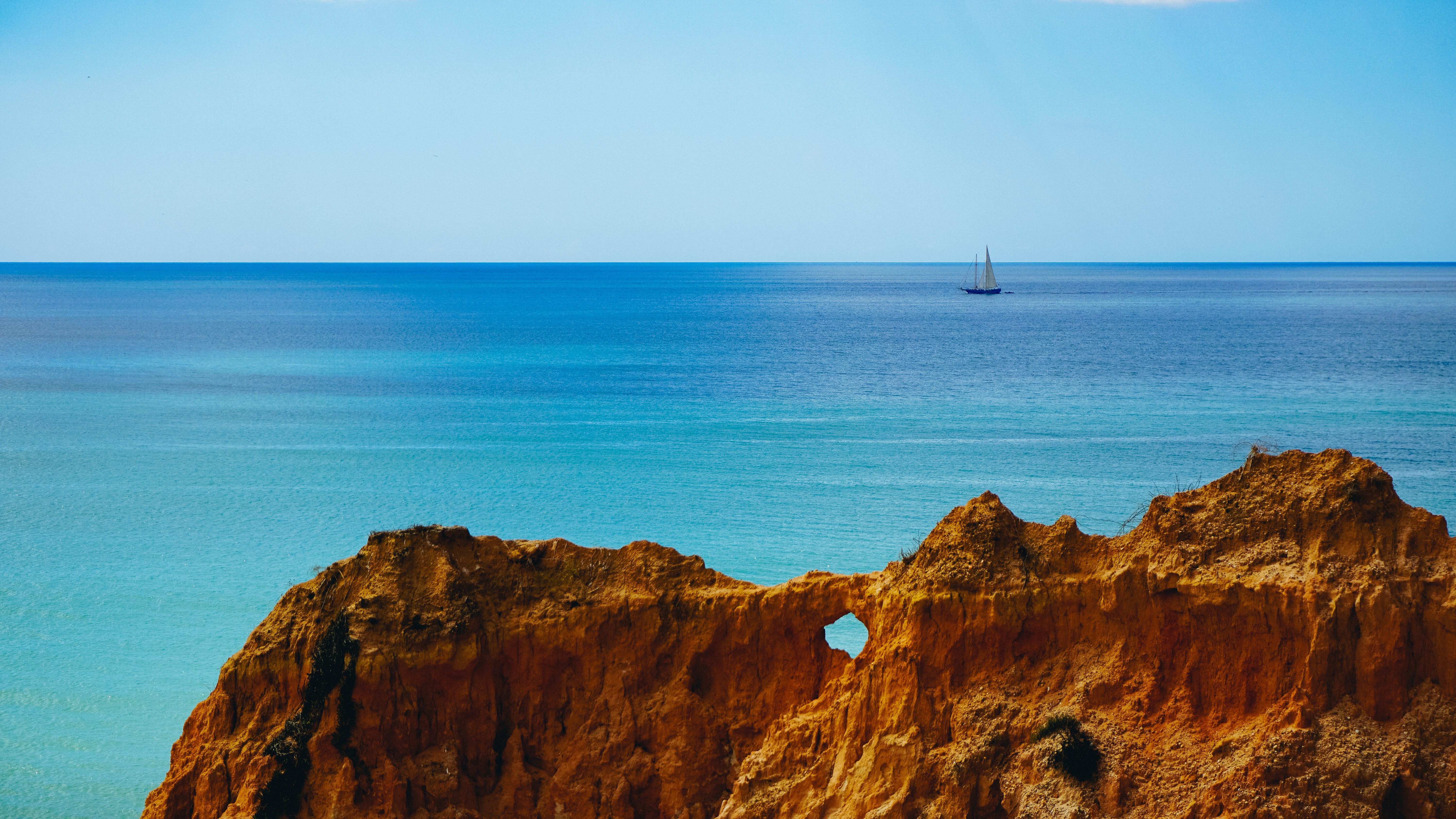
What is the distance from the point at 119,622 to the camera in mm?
42344

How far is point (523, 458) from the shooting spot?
70562 mm

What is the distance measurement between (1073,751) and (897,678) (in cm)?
237

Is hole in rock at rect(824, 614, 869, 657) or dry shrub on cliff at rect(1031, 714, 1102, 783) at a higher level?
dry shrub on cliff at rect(1031, 714, 1102, 783)

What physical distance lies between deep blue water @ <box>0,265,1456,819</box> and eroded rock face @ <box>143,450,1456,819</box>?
15646 mm

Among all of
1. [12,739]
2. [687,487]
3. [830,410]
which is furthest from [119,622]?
[830,410]

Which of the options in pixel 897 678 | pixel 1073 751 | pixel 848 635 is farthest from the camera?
pixel 848 635

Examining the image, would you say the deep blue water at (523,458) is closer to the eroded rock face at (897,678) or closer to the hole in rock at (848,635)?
the hole in rock at (848,635)

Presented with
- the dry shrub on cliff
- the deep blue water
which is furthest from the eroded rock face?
the deep blue water

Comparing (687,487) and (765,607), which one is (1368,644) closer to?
(765,607)

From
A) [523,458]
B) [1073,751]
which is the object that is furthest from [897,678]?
[523,458]

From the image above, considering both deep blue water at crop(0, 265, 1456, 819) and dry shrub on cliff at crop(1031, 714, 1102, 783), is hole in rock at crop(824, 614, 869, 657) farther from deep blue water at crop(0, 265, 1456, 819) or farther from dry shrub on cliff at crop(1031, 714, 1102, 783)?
dry shrub on cliff at crop(1031, 714, 1102, 783)

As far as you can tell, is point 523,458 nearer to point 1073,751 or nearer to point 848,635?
point 848,635

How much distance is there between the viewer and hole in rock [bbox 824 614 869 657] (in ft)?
125

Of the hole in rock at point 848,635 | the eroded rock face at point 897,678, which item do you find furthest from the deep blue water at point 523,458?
the eroded rock face at point 897,678
